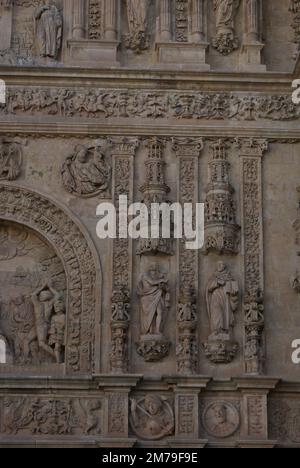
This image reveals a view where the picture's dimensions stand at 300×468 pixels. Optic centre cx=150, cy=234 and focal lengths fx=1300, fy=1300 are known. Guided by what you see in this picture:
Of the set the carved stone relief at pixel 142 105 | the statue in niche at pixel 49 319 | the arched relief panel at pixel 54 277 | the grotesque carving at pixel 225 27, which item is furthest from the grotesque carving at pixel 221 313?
the grotesque carving at pixel 225 27

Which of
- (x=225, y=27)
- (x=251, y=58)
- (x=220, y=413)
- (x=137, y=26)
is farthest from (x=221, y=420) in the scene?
(x=137, y=26)

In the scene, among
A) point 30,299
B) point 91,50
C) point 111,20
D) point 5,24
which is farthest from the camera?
point 5,24

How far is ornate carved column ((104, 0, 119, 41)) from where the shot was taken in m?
16.2

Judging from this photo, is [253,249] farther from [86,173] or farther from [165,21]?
[165,21]

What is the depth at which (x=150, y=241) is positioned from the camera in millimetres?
15234

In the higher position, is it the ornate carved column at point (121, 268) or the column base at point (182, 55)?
the column base at point (182, 55)

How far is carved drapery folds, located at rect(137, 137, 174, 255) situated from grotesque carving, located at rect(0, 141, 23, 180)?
4.98 ft

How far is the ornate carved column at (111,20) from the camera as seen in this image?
16.2 m

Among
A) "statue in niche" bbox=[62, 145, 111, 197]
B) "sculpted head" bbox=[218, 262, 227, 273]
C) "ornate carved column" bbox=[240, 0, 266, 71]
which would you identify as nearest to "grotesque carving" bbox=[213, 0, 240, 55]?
"ornate carved column" bbox=[240, 0, 266, 71]

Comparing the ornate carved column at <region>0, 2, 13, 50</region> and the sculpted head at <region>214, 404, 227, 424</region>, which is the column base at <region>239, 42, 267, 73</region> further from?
the sculpted head at <region>214, 404, 227, 424</region>

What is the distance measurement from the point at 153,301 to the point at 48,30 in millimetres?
3732

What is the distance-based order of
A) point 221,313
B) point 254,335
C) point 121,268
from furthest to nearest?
point 121,268 < point 221,313 < point 254,335

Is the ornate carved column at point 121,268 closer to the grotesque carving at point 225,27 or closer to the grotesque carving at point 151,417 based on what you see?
the grotesque carving at point 151,417

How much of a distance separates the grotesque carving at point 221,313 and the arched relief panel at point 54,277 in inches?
51.1
